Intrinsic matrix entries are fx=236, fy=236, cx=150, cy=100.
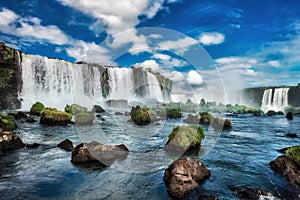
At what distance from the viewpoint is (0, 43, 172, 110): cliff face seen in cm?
4131

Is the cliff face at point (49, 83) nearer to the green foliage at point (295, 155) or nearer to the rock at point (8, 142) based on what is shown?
the rock at point (8, 142)

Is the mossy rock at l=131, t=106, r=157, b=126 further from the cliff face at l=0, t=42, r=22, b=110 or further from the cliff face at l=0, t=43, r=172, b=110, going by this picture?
the cliff face at l=0, t=42, r=22, b=110

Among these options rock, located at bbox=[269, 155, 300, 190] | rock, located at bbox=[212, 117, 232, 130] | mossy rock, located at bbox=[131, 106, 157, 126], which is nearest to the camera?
rock, located at bbox=[269, 155, 300, 190]

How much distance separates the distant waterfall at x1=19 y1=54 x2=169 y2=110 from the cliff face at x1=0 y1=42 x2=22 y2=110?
38.8 inches

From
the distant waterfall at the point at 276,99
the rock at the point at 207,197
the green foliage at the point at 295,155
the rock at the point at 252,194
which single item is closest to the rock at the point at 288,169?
the green foliage at the point at 295,155

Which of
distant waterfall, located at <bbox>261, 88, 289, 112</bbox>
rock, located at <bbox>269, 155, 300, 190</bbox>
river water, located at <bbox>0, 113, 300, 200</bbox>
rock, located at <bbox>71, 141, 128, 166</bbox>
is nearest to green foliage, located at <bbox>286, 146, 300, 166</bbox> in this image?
rock, located at <bbox>269, 155, 300, 190</bbox>

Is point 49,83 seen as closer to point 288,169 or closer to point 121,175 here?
point 121,175

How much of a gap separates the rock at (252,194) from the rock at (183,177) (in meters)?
1.49

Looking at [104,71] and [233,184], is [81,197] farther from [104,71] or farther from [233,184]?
[104,71]

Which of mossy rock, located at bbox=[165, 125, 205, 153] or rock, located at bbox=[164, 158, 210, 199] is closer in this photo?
rock, located at bbox=[164, 158, 210, 199]

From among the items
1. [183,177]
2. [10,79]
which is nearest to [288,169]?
[183,177]

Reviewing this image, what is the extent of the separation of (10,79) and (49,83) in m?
6.56

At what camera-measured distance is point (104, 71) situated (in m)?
54.8

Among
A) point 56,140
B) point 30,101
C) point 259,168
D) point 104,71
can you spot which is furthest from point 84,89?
point 259,168
